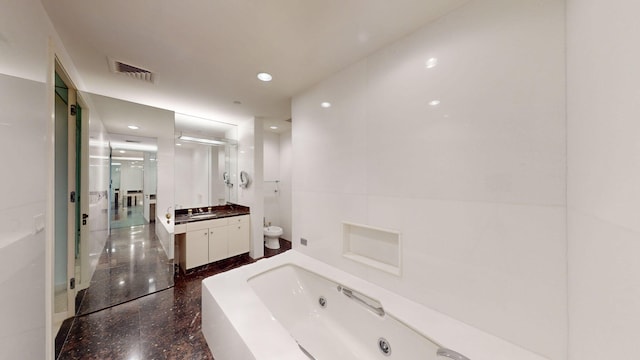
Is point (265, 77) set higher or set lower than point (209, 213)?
higher

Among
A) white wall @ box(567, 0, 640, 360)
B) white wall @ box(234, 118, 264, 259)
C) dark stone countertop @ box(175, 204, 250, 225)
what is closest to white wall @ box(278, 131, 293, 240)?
white wall @ box(234, 118, 264, 259)

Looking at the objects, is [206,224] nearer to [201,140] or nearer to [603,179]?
[201,140]

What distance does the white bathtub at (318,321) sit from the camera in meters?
1.05

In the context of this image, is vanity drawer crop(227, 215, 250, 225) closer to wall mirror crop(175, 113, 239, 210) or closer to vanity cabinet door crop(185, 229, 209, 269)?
vanity cabinet door crop(185, 229, 209, 269)

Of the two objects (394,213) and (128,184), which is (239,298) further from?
(128,184)

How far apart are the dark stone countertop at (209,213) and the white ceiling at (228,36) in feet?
5.67

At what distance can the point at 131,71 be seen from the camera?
1.85 meters

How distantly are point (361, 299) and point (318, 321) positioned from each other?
1.78 ft

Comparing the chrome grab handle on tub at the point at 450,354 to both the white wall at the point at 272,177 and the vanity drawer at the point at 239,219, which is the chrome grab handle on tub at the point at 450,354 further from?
the white wall at the point at 272,177

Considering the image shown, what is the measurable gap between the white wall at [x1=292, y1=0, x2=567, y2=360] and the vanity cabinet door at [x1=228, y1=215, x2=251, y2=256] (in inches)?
87.2

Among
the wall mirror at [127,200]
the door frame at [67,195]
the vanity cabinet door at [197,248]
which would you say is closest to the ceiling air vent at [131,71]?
the door frame at [67,195]

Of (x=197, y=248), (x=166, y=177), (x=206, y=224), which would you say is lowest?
(x=197, y=248)

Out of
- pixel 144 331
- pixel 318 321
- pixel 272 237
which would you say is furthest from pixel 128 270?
pixel 318 321

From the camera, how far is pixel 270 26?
1.33 m
